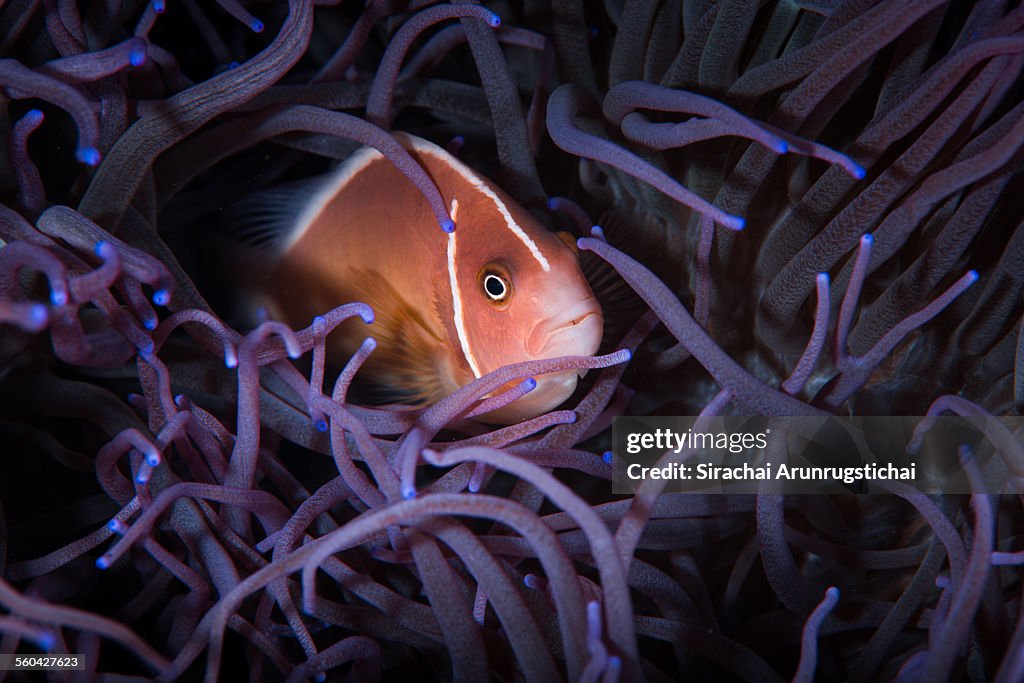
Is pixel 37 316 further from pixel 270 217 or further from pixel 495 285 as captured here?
pixel 270 217

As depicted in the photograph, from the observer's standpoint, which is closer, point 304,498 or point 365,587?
point 365,587

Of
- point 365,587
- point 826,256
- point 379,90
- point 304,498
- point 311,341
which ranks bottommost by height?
point 365,587

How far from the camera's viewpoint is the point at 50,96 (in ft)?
2.74

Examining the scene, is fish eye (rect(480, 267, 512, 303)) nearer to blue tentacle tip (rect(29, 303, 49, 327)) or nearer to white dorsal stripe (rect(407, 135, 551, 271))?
white dorsal stripe (rect(407, 135, 551, 271))

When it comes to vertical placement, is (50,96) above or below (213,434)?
above

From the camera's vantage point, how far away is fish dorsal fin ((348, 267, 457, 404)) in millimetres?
1211

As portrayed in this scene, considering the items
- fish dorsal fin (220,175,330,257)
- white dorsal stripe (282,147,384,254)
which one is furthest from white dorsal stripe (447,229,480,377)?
fish dorsal fin (220,175,330,257)

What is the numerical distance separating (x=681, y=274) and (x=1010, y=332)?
0.51 m

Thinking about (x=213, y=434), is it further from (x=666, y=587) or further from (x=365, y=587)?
(x=666, y=587)

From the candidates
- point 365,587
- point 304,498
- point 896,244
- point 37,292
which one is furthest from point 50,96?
point 896,244

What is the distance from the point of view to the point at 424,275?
45.7 inches

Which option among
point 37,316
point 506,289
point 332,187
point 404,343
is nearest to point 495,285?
point 506,289

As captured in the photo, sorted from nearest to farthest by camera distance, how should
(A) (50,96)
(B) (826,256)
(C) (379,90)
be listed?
1. (A) (50,96)
2. (B) (826,256)
3. (C) (379,90)

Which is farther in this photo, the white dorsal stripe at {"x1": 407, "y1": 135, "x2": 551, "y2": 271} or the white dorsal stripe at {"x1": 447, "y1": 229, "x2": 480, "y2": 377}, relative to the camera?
the white dorsal stripe at {"x1": 447, "y1": 229, "x2": 480, "y2": 377}
